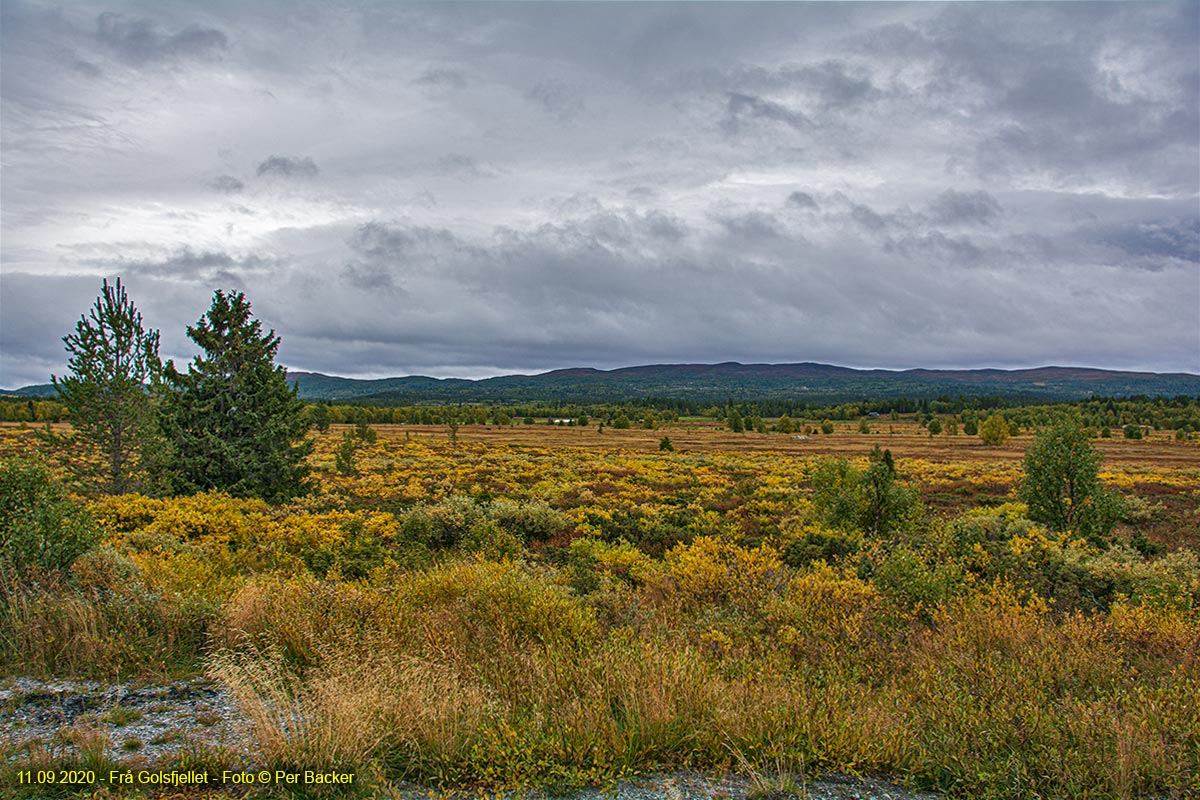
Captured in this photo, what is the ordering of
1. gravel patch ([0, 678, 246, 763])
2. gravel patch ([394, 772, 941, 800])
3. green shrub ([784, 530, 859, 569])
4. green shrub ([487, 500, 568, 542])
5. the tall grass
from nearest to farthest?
gravel patch ([394, 772, 941, 800]), the tall grass, gravel patch ([0, 678, 246, 763]), green shrub ([784, 530, 859, 569]), green shrub ([487, 500, 568, 542])

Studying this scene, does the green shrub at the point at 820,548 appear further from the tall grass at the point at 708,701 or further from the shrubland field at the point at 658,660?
the tall grass at the point at 708,701

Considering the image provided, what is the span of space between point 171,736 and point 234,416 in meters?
16.6

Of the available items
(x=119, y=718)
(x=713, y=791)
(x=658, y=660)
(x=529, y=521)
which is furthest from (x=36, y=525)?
(x=529, y=521)

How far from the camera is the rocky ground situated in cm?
399

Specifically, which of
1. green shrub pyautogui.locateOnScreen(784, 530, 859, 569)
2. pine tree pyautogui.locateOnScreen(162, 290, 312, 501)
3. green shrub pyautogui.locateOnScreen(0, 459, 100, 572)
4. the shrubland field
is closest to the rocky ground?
the shrubland field

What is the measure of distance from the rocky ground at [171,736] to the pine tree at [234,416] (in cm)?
1428

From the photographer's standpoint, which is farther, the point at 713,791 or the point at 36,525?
the point at 36,525

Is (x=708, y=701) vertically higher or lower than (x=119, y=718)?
higher

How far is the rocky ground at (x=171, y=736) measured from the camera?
399 cm

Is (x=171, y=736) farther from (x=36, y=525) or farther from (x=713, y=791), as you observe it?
(x=36, y=525)

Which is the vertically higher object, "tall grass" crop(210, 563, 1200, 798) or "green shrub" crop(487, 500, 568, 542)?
"tall grass" crop(210, 563, 1200, 798)

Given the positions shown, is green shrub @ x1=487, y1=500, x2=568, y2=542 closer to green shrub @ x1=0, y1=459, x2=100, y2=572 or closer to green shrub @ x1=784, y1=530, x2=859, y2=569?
green shrub @ x1=784, y1=530, x2=859, y2=569

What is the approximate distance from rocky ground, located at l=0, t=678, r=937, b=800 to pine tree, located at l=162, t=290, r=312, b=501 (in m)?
14.3

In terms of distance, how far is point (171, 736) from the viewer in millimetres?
4625
